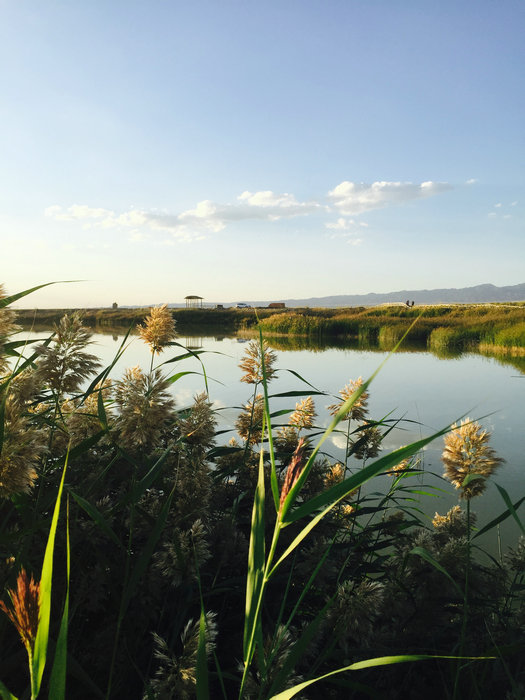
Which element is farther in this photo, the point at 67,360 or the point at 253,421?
the point at 253,421

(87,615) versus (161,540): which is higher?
(161,540)

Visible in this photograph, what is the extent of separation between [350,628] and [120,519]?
3.50 ft

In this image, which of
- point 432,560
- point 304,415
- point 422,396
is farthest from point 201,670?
point 422,396

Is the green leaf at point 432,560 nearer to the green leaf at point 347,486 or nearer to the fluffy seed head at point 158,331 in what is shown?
the green leaf at point 347,486

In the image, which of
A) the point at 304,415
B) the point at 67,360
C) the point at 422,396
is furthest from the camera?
the point at 422,396

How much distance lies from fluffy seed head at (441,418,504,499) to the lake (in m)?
0.18

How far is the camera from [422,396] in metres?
11.4

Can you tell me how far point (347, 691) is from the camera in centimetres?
181

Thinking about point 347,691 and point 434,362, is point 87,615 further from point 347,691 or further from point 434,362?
point 434,362

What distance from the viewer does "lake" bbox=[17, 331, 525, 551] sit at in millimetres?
5191

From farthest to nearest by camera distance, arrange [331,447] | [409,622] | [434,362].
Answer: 1. [434,362]
2. [331,447]
3. [409,622]

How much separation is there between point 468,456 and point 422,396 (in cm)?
961

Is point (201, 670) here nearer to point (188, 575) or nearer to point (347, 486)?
point (347, 486)

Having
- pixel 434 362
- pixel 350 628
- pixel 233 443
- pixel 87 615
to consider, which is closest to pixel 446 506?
pixel 233 443
